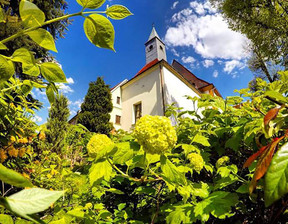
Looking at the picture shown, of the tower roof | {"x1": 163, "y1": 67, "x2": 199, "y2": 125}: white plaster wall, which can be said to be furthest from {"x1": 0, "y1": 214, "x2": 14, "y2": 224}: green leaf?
the tower roof

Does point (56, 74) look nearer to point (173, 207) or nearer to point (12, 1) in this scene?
point (173, 207)

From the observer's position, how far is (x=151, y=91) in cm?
1259

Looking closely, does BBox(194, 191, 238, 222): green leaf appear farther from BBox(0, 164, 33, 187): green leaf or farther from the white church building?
the white church building

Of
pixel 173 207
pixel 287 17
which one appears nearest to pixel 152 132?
pixel 173 207

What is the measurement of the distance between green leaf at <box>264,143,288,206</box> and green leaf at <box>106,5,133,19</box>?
491mm

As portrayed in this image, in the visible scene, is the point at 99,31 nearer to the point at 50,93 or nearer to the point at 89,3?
the point at 89,3

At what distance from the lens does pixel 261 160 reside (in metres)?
0.39

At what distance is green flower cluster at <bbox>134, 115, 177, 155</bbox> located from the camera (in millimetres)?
644

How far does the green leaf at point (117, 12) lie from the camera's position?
0.47 m

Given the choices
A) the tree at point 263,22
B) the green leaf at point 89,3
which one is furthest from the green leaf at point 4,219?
the tree at point 263,22

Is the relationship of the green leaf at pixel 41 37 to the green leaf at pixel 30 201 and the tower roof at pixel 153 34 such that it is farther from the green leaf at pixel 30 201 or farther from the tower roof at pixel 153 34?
the tower roof at pixel 153 34

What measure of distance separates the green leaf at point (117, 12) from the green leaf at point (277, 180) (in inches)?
19.3

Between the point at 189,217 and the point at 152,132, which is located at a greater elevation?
the point at 152,132

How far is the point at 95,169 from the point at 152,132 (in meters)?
0.26
